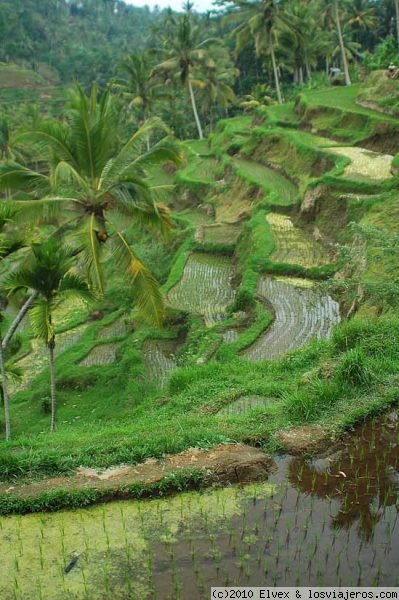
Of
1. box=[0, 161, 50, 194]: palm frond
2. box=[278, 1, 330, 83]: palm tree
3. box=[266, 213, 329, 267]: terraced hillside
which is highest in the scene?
box=[278, 1, 330, 83]: palm tree

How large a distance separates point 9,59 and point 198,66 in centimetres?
5983

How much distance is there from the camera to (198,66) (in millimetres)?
34250

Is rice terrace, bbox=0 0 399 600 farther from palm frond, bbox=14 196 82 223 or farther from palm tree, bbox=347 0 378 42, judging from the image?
palm tree, bbox=347 0 378 42

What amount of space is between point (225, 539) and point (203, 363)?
7.09 metres

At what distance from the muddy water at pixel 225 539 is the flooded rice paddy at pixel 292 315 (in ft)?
20.7

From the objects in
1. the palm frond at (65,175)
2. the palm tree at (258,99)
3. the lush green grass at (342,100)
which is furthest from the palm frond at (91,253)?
the palm tree at (258,99)

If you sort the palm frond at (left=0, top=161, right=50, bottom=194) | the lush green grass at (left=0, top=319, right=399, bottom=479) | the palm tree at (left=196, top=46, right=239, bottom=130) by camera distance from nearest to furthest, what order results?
the lush green grass at (left=0, top=319, right=399, bottom=479), the palm frond at (left=0, top=161, right=50, bottom=194), the palm tree at (left=196, top=46, right=239, bottom=130)

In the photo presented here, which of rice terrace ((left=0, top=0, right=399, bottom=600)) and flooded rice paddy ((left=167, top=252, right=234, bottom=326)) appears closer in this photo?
rice terrace ((left=0, top=0, right=399, bottom=600))

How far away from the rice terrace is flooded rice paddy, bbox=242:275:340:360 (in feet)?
0.20

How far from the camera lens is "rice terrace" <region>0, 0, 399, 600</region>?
16.8 ft

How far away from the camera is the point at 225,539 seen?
5203 mm

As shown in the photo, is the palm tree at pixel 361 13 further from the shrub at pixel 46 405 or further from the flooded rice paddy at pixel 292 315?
the shrub at pixel 46 405

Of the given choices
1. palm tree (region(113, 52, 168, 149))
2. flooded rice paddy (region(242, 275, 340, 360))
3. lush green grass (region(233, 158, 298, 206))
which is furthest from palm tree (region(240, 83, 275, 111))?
flooded rice paddy (region(242, 275, 340, 360))

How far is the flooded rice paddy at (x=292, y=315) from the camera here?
497 inches
